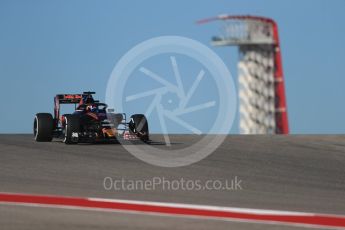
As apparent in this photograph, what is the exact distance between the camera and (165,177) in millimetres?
13398

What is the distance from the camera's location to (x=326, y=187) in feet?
43.4

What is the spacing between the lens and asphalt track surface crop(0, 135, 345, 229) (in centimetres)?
820

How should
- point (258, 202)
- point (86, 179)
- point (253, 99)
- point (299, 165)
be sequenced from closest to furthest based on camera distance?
point (258, 202)
point (86, 179)
point (299, 165)
point (253, 99)

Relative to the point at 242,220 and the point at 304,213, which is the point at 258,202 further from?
the point at 242,220

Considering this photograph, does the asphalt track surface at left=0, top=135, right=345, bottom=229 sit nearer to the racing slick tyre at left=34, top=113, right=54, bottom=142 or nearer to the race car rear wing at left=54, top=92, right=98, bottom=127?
the racing slick tyre at left=34, top=113, right=54, bottom=142

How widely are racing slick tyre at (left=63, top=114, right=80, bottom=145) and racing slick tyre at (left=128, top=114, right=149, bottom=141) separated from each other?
4.83ft

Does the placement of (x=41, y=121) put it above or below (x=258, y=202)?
above

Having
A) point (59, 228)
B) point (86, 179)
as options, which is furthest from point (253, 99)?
point (59, 228)

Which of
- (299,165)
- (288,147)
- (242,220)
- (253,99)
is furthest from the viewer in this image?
(253,99)

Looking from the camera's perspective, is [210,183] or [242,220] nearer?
[242,220]

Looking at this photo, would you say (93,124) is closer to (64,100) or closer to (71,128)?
(71,128)

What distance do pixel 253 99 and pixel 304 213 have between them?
6976 centimetres

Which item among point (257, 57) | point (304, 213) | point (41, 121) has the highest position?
point (257, 57)

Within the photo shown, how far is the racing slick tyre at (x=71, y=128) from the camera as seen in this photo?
62.5 ft
